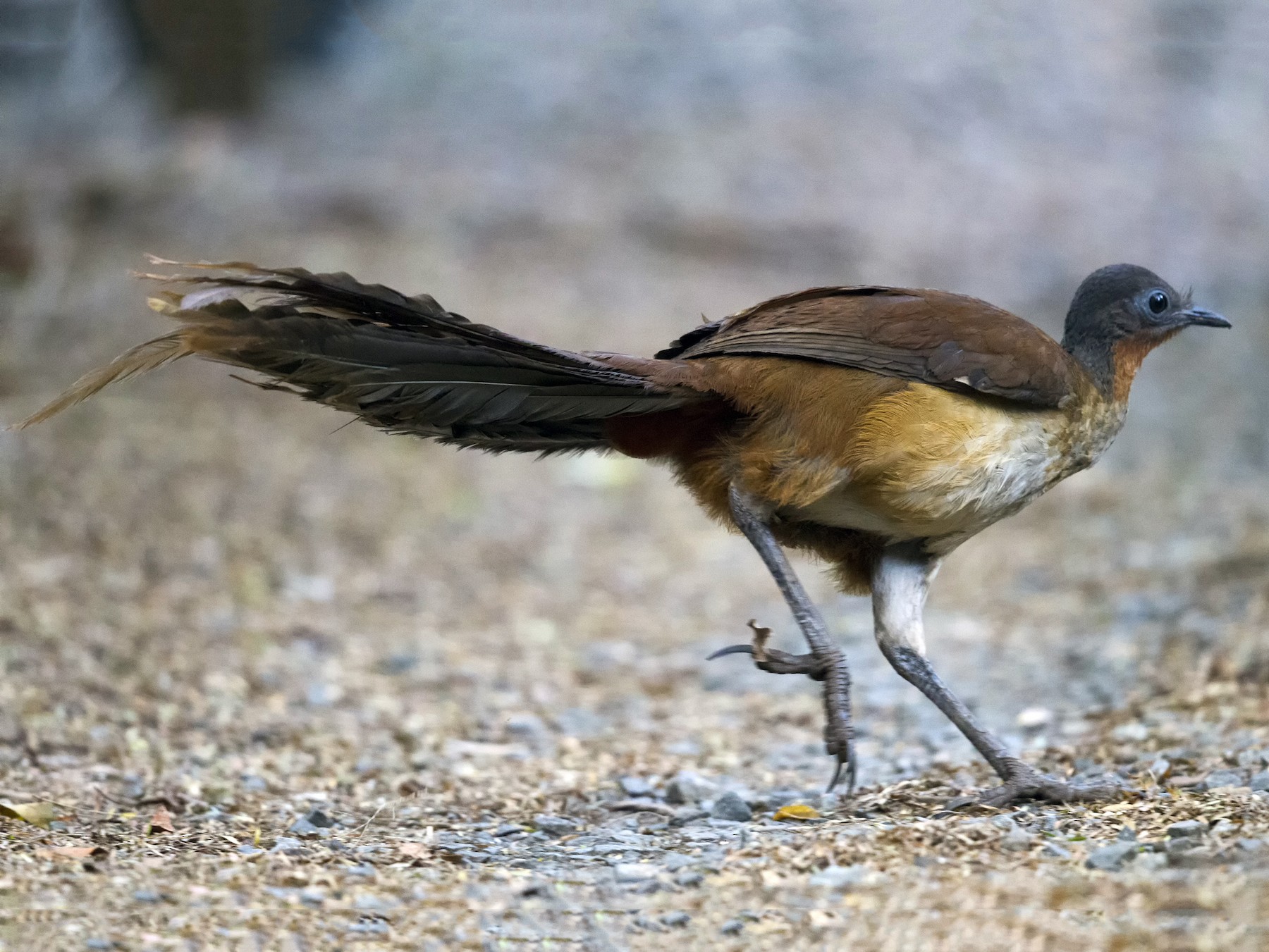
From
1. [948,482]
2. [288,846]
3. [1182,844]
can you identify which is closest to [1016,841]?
[1182,844]

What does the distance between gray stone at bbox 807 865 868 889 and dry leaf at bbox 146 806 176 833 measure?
1746 millimetres

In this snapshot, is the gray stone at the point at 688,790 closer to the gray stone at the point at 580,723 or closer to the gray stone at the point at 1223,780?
the gray stone at the point at 580,723

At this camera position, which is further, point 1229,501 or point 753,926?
point 1229,501

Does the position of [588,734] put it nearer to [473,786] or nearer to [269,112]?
[473,786]

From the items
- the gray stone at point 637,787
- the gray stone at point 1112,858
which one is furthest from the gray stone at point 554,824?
the gray stone at point 1112,858

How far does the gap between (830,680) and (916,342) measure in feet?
3.41

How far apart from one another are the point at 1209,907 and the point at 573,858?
1.51 m

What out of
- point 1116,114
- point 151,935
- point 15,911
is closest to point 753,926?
point 151,935

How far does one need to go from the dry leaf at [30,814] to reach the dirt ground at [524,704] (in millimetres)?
28

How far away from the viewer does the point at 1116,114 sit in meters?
16.5

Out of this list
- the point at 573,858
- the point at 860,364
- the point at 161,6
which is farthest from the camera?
the point at 161,6

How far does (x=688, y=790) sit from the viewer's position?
434cm

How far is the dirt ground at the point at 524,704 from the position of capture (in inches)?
118

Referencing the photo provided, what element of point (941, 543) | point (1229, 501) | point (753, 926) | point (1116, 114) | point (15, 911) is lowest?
point (15, 911)
